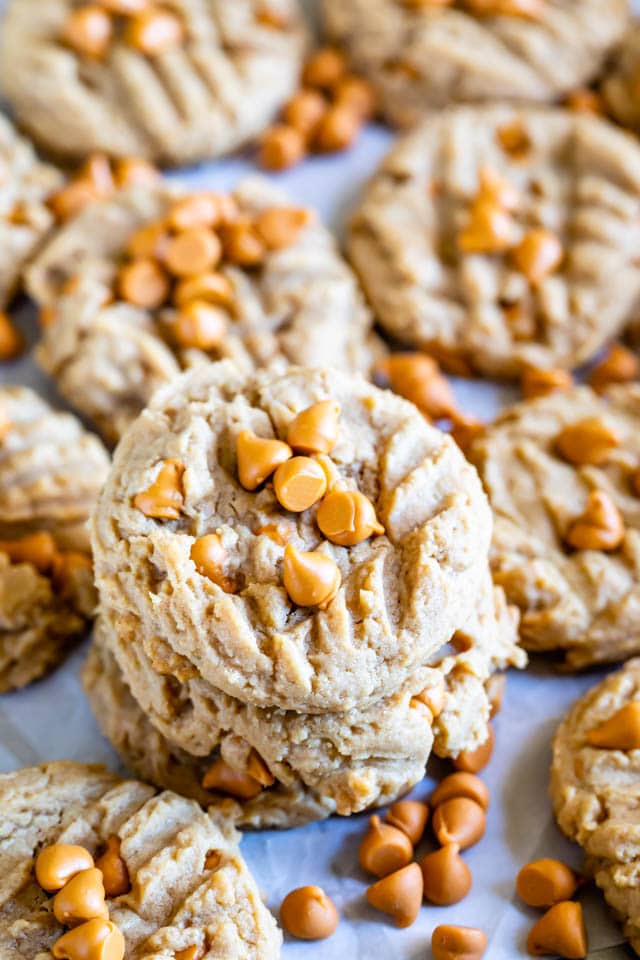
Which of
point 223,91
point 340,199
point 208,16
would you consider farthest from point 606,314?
point 208,16

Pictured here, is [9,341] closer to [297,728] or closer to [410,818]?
[297,728]

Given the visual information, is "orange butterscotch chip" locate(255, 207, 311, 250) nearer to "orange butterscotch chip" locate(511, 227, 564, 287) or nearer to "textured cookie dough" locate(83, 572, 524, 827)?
"orange butterscotch chip" locate(511, 227, 564, 287)

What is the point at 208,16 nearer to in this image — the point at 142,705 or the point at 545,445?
the point at 545,445

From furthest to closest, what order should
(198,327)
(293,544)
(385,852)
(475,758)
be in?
(198,327) < (475,758) < (385,852) < (293,544)

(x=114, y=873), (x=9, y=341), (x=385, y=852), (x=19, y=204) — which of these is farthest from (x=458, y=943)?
(x=19, y=204)

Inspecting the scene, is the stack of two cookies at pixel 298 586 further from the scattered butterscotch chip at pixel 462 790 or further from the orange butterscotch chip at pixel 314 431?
the scattered butterscotch chip at pixel 462 790

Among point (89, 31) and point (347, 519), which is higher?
point (89, 31)

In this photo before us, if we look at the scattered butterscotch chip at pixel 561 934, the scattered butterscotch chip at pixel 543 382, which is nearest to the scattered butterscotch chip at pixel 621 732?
the scattered butterscotch chip at pixel 561 934

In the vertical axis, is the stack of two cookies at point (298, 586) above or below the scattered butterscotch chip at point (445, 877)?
above
